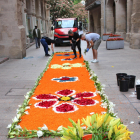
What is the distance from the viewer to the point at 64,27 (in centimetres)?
1991

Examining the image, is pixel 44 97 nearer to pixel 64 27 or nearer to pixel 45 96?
pixel 45 96

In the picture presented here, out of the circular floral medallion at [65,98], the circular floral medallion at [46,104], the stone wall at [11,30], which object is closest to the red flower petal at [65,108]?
the circular floral medallion at [46,104]

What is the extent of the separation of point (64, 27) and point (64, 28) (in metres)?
0.28

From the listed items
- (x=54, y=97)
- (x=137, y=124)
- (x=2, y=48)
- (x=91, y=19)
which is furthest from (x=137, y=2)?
(x=91, y=19)

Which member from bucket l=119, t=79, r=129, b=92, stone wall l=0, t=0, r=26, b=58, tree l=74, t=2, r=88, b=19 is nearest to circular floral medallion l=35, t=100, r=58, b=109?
bucket l=119, t=79, r=129, b=92

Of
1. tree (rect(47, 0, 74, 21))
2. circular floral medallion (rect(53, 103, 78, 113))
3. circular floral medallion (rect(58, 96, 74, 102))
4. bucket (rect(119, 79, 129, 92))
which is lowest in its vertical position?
circular floral medallion (rect(53, 103, 78, 113))

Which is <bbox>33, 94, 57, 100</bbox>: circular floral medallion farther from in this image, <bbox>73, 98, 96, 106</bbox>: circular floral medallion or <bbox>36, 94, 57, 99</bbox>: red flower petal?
<bbox>73, 98, 96, 106</bbox>: circular floral medallion

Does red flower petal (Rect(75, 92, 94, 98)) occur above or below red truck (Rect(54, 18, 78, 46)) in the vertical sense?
below

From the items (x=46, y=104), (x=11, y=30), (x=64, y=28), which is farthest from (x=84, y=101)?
(x=64, y=28)

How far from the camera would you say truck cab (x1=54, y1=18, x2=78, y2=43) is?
19281 mm

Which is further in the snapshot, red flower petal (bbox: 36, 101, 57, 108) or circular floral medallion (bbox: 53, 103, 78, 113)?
red flower petal (bbox: 36, 101, 57, 108)

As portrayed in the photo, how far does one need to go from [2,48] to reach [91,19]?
2945cm

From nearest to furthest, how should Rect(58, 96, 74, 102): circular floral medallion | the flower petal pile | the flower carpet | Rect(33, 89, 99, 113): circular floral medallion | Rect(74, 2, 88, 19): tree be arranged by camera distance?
the flower petal pile < the flower carpet < Rect(33, 89, 99, 113): circular floral medallion < Rect(58, 96, 74, 102): circular floral medallion < Rect(74, 2, 88, 19): tree

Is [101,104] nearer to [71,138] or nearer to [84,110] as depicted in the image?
[84,110]
